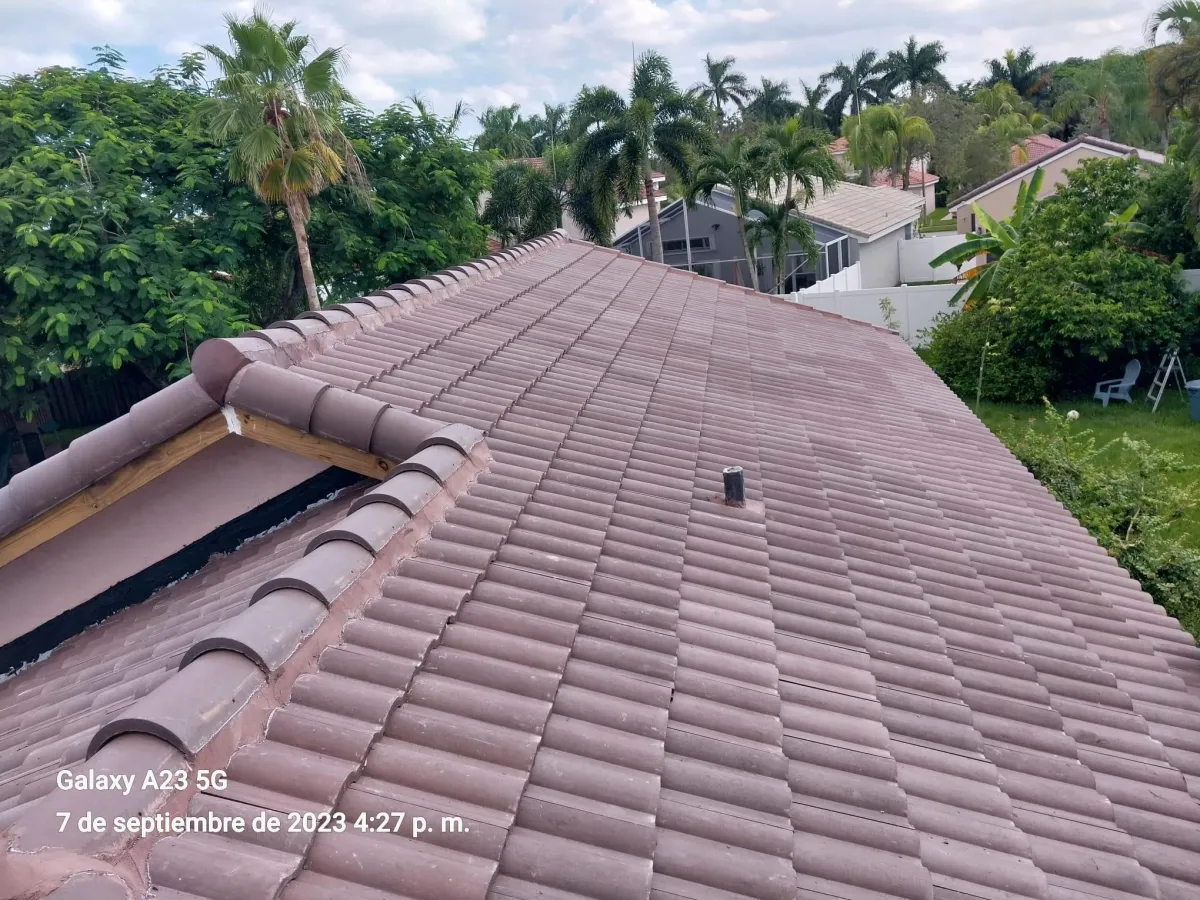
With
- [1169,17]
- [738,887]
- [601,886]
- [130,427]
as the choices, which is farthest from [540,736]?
[1169,17]

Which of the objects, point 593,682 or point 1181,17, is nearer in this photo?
point 593,682

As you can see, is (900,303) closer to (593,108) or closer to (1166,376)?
(1166,376)

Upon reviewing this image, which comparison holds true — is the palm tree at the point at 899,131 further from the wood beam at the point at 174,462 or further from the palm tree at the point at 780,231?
the wood beam at the point at 174,462

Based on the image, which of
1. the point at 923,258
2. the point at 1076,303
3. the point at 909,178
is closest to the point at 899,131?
the point at 909,178

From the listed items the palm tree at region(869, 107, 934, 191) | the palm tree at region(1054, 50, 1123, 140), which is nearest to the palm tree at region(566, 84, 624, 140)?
the palm tree at region(869, 107, 934, 191)

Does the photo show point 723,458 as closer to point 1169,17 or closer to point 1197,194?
point 1197,194

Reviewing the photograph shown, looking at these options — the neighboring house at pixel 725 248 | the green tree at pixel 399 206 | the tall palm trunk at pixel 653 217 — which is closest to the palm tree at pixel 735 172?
the tall palm trunk at pixel 653 217
